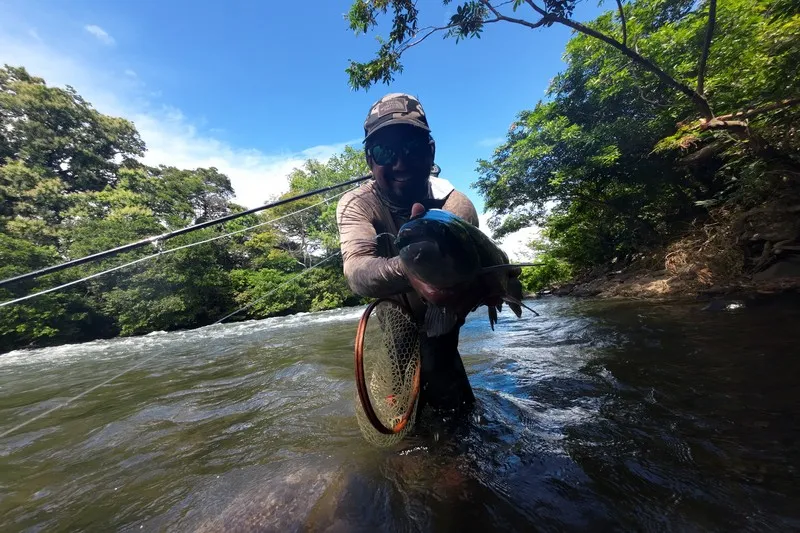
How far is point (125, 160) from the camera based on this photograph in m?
35.3

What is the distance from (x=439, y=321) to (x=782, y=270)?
9.00 meters

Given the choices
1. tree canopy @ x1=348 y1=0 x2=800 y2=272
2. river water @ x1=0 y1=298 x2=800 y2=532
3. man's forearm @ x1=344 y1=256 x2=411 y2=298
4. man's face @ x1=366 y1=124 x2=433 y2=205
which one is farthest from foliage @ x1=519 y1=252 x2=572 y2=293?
man's forearm @ x1=344 y1=256 x2=411 y2=298

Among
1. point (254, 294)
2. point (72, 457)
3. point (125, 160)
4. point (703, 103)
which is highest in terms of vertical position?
point (125, 160)

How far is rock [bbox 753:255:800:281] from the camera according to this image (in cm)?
634

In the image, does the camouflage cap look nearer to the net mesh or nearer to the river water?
the net mesh

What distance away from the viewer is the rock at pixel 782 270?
6344mm

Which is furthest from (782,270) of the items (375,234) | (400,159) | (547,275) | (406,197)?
(547,275)

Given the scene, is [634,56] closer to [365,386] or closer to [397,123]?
[397,123]

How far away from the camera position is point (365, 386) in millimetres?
1754

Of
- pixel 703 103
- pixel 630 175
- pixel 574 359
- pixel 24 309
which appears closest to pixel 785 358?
pixel 574 359

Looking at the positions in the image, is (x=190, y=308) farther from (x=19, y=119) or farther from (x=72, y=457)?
(x=19, y=119)

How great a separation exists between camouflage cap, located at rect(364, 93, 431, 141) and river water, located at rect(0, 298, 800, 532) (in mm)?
2366

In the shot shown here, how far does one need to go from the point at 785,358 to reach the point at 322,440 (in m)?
4.40

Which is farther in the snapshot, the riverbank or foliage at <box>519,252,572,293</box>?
foliage at <box>519,252,572,293</box>
